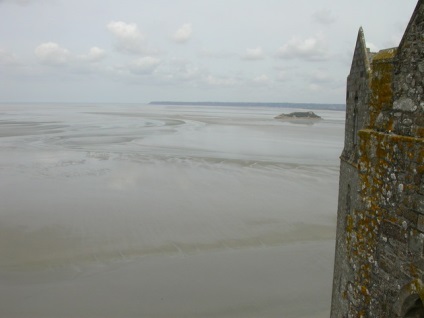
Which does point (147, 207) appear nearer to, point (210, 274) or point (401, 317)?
point (210, 274)

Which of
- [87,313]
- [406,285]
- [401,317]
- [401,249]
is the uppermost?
[401,249]

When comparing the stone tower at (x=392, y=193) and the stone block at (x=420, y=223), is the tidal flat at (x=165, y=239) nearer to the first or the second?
the stone tower at (x=392, y=193)

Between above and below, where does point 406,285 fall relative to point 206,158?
above

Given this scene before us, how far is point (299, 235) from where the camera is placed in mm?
12336

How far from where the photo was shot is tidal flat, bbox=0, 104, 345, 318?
844 centimetres

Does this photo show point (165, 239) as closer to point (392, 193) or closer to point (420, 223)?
point (392, 193)

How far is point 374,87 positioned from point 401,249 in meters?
1.19

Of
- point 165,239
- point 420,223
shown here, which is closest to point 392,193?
point 420,223

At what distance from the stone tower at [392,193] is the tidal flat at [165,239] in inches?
206

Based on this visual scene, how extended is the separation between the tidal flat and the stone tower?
5245mm

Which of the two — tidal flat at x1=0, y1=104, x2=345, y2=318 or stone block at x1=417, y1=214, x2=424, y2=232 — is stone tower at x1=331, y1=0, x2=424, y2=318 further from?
tidal flat at x1=0, y1=104, x2=345, y2=318

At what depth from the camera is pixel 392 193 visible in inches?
110

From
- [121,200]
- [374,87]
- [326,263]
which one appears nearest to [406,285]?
[374,87]

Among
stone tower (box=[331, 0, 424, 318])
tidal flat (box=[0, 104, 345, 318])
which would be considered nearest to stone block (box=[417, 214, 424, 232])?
stone tower (box=[331, 0, 424, 318])
